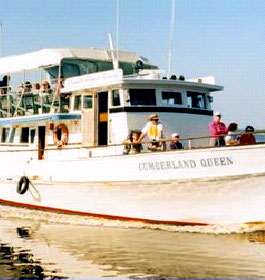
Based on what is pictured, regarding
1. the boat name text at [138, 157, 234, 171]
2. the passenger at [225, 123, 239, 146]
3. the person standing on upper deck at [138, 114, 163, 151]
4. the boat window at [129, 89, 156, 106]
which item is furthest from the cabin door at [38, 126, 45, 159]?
the passenger at [225, 123, 239, 146]

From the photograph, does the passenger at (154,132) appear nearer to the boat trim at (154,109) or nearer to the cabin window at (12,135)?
the boat trim at (154,109)

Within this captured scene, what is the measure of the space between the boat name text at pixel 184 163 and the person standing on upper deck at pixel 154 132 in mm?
553

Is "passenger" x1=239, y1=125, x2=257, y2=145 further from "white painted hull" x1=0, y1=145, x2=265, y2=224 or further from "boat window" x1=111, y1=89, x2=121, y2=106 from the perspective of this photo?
"boat window" x1=111, y1=89, x2=121, y2=106

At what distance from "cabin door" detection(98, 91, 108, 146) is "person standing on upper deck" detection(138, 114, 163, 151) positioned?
1.89m

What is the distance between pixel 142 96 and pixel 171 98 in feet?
3.21

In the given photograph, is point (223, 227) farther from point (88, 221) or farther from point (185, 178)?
point (88, 221)

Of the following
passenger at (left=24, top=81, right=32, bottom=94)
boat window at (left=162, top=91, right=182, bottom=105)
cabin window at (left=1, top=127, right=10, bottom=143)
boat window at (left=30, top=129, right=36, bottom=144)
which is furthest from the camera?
cabin window at (left=1, top=127, right=10, bottom=143)

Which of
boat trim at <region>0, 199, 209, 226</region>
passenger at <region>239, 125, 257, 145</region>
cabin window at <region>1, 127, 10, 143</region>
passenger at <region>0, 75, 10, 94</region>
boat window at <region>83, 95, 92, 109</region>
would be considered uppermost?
passenger at <region>0, 75, 10, 94</region>

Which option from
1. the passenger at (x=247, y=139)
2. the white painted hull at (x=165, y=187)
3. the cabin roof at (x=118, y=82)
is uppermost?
the cabin roof at (x=118, y=82)

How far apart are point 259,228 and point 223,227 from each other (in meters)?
0.88

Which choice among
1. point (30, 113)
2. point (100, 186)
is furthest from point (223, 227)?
point (30, 113)

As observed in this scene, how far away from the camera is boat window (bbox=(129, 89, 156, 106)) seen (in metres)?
16.2

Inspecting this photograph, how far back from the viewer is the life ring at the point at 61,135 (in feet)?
57.5

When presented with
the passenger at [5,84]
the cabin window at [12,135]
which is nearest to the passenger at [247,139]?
the cabin window at [12,135]
